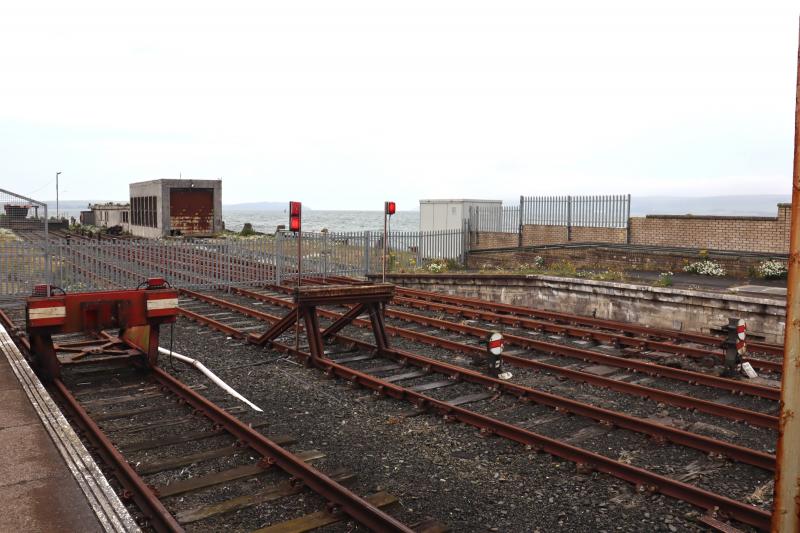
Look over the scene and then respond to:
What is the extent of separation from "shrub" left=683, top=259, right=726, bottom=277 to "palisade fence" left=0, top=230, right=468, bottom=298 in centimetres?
875

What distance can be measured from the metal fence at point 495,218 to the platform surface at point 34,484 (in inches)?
825

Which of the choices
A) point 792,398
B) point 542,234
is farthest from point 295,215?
point 542,234

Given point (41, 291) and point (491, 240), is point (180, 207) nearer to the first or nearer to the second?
point (491, 240)

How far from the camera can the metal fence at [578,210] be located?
76.5 feet

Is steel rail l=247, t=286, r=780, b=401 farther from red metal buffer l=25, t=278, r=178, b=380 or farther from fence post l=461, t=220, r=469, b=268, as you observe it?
fence post l=461, t=220, r=469, b=268

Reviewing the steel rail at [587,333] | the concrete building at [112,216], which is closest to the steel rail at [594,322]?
the steel rail at [587,333]

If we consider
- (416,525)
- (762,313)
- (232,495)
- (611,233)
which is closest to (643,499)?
(416,525)

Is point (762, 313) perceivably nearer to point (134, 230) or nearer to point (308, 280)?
point (308, 280)

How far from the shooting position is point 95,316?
9.08 m

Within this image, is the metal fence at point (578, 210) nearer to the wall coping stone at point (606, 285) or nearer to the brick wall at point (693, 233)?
the brick wall at point (693, 233)

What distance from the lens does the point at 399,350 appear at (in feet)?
38.5

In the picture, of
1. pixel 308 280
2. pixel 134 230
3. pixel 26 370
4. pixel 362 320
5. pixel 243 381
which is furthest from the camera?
pixel 134 230

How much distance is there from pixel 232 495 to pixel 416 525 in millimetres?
1711

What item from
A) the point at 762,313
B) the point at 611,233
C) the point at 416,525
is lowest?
the point at 416,525
